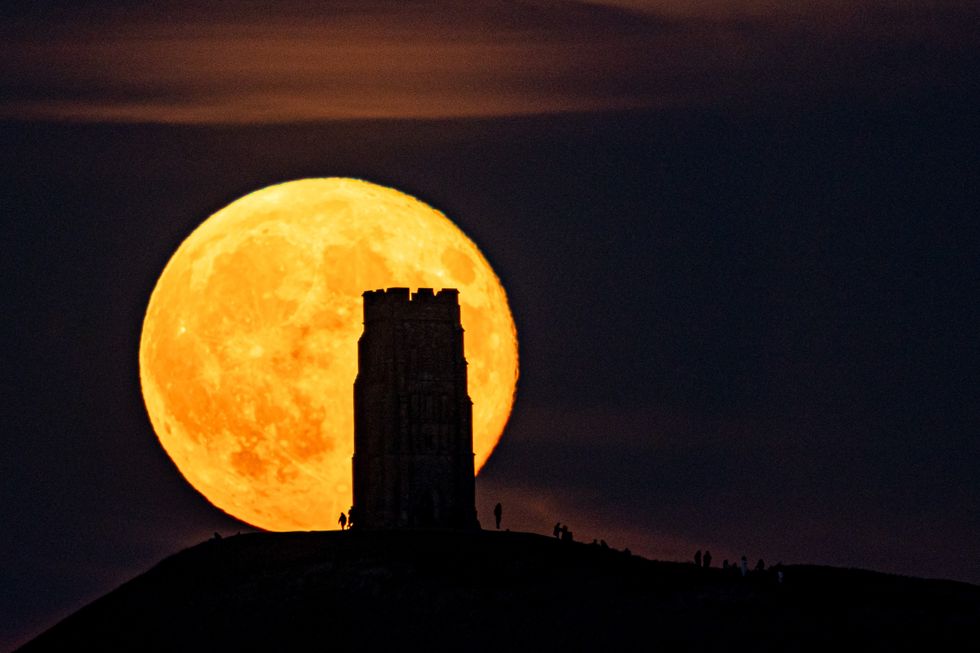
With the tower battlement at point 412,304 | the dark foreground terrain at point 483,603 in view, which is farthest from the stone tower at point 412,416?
the dark foreground terrain at point 483,603

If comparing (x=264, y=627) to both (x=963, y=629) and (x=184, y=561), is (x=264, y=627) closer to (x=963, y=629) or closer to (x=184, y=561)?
(x=184, y=561)

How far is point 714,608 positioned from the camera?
153m

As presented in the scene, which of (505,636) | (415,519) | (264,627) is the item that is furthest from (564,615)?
(415,519)

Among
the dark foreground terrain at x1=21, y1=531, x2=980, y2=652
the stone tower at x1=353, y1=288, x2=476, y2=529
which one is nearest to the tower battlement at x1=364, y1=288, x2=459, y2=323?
the stone tower at x1=353, y1=288, x2=476, y2=529

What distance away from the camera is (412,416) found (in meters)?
184

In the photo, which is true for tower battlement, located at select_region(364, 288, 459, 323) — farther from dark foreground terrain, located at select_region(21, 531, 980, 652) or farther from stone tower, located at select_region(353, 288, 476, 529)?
dark foreground terrain, located at select_region(21, 531, 980, 652)

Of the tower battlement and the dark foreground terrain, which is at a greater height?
the tower battlement

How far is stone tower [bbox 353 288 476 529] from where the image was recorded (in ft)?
598

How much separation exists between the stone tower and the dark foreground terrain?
527 inches

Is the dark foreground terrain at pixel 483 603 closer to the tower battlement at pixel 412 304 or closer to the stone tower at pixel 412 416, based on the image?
the stone tower at pixel 412 416

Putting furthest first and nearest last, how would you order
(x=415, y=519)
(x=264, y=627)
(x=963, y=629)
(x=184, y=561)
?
(x=415, y=519), (x=184, y=561), (x=264, y=627), (x=963, y=629)

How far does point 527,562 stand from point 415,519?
20.4 m

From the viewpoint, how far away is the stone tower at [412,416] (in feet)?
598

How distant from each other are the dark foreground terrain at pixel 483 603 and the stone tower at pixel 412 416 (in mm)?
13384
